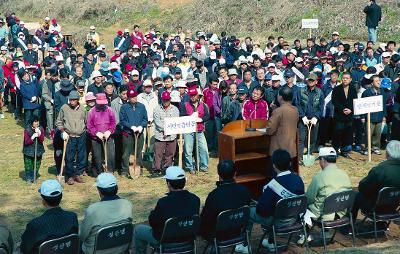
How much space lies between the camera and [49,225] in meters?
7.05

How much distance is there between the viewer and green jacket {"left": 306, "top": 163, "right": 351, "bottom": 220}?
345 inches

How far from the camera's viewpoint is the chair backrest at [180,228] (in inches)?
296

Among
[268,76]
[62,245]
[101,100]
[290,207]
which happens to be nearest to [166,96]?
[101,100]

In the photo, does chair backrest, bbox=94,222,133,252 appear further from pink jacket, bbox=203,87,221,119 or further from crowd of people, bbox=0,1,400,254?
pink jacket, bbox=203,87,221,119

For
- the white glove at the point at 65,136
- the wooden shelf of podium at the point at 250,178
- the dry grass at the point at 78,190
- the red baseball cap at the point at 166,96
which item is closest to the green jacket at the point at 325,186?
the wooden shelf of podium at the point at 250,178

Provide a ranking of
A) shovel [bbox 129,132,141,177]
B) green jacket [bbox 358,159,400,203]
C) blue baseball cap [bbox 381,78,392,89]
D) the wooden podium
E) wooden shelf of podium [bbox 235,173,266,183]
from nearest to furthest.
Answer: green jacket [bbox 358,159,400,203], the wooden podium, wooden shelf of podium [bbox 235,173,266,183], shovel [bbox 129,132,141,177], blue baseball cap [bbox 381,78,392,89]

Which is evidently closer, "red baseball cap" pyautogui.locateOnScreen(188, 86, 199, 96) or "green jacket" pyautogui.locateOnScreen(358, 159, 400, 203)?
"green jacket" pyautogui.locateOnScreen(358, 159, 400, 203)

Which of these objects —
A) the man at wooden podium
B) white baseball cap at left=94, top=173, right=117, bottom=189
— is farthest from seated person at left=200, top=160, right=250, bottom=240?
the man at wooden podium

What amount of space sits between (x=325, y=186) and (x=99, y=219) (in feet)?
10.1

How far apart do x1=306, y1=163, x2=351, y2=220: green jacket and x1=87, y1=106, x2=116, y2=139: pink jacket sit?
5224mm

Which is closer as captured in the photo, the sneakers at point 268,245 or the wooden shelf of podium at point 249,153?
the sneakers at point 268,245

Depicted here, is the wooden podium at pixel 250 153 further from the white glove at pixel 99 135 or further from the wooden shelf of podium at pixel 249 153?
the white glove at pixel 99 135

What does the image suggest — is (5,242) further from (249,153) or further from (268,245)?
(249,153)

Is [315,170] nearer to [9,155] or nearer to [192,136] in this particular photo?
[192,136]
